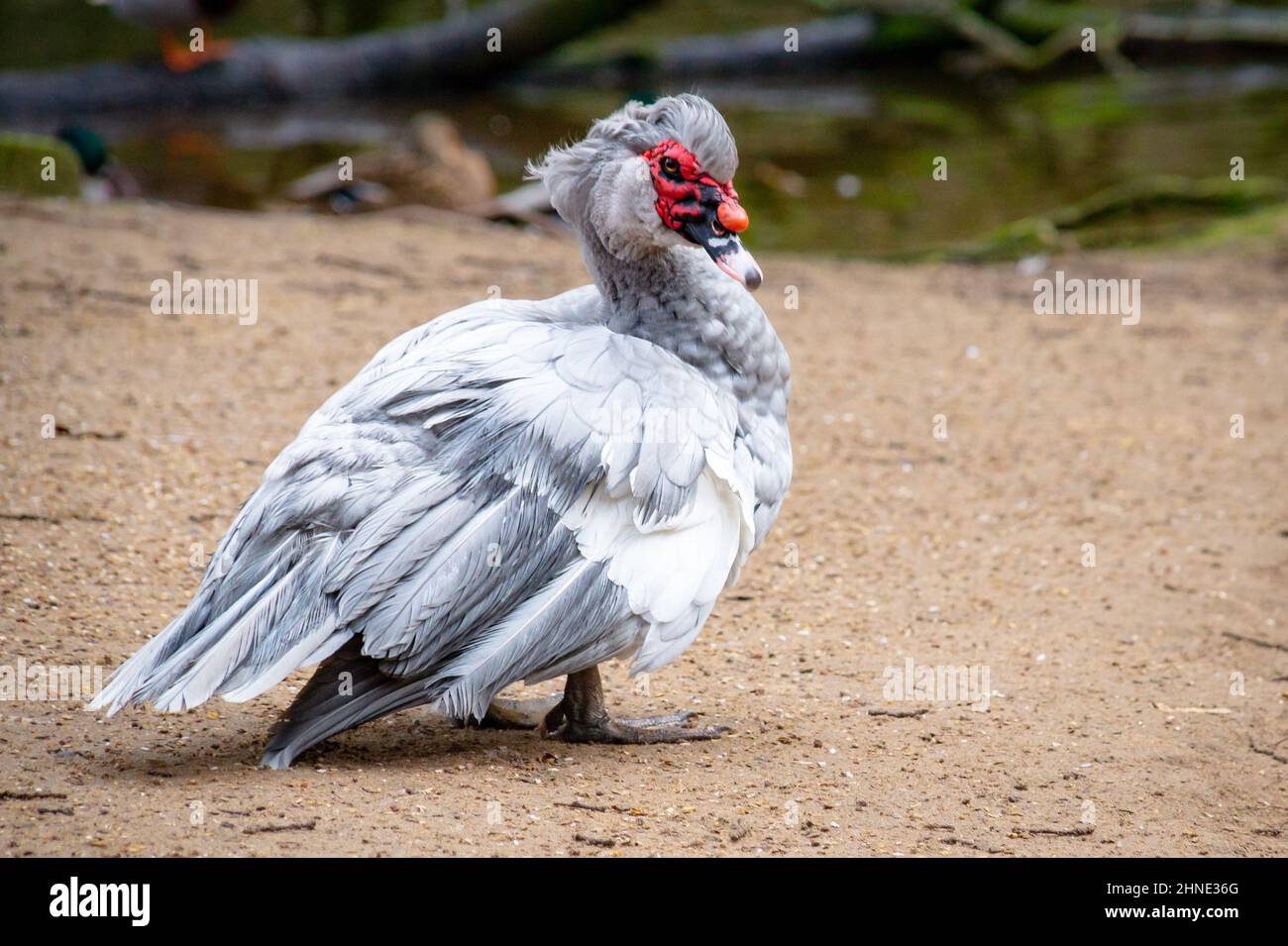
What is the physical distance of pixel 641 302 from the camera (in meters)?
4.20

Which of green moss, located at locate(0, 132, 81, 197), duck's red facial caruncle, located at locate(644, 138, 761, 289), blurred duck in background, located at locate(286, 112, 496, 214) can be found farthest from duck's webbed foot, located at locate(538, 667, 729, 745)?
blurred duck in background, located at locate(286, 112, 496, 214)

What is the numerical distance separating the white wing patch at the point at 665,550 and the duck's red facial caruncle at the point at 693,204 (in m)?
0.59

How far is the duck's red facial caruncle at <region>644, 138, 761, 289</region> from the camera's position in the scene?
157 inches

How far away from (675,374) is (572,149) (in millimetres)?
755

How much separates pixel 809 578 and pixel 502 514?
205 cm

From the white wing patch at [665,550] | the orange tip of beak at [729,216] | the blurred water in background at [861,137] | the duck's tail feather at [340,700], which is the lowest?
the duck's tail feather at [340,700]

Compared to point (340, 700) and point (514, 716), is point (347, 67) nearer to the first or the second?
point (514, 716)

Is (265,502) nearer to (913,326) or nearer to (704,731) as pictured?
(704,731)

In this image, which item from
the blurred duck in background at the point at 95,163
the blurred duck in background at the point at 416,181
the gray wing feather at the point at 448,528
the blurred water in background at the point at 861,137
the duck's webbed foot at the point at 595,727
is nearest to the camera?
the gray wing feather at the point at 448,528

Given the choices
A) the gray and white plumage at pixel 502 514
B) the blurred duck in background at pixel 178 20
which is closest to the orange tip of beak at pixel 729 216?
the gray and white plumage at pixel 502 514

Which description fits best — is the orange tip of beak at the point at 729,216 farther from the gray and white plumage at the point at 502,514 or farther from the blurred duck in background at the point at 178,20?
the blurred duck in background at the point at 178,20

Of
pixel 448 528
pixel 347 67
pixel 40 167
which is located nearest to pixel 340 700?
pixel 448 528

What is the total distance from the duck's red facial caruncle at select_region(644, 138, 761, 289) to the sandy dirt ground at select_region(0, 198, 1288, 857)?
1450mm

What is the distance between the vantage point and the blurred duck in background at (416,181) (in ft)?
36.0
